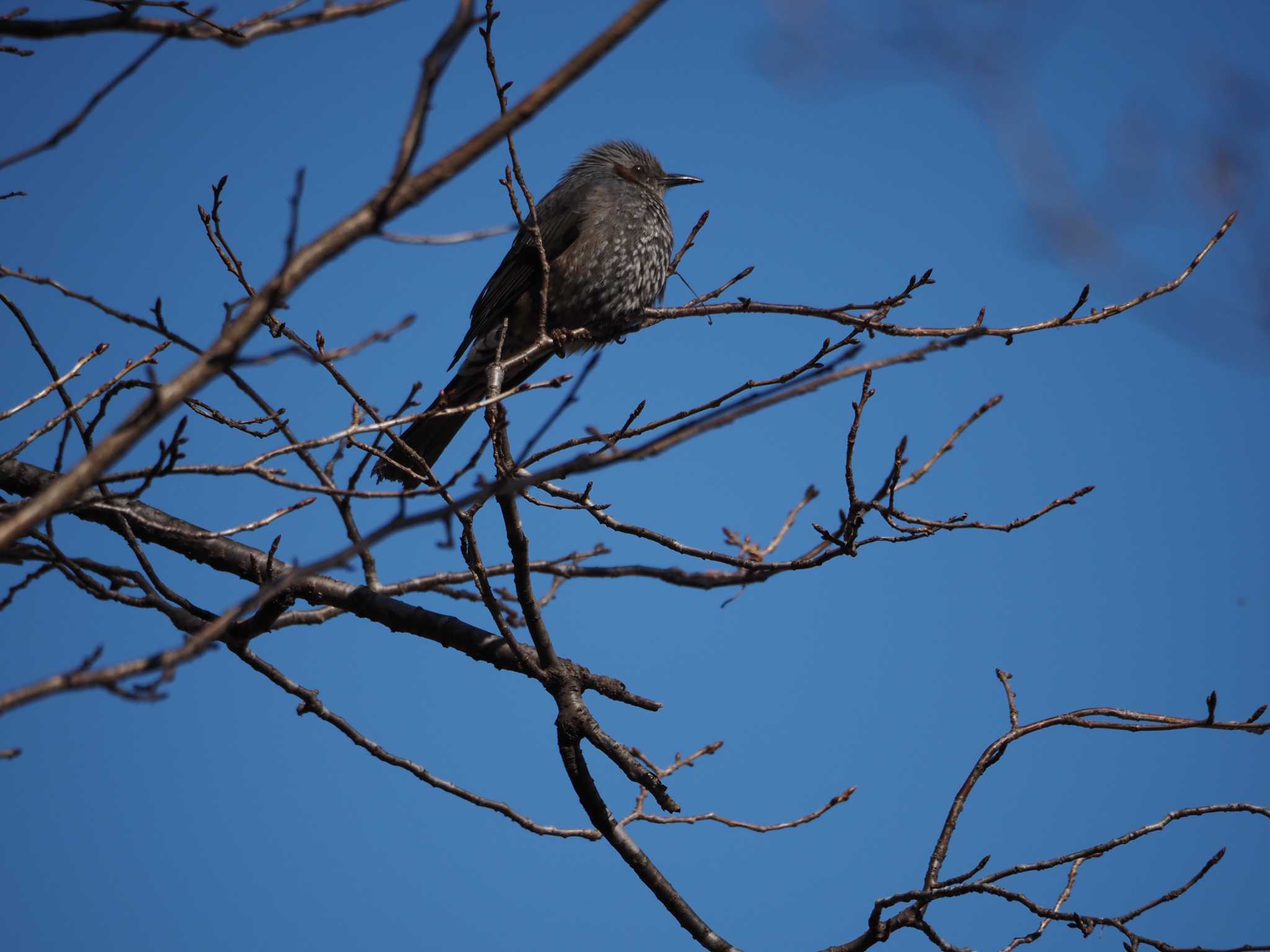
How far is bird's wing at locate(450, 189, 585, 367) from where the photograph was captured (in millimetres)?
5938

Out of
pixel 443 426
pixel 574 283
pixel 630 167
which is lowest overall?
pixel 443 426

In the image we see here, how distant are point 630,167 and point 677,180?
0.32 metres

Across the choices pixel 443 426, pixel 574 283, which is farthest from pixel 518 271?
pixel 443 426

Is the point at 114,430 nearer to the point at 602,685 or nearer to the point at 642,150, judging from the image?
the point at 602,685

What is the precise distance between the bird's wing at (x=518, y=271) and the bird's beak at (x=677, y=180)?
2.95 ft

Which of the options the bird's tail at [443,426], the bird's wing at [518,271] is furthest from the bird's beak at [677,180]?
the bird's tail at [443,426]

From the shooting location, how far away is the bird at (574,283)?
555cm

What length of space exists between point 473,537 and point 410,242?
1619 mm

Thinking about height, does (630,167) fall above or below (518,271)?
above

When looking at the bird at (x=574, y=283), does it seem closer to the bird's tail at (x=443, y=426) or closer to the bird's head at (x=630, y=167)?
the bird's tail at (x=443, y=426)

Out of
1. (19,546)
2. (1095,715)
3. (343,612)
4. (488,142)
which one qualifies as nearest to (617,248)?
(343,612)

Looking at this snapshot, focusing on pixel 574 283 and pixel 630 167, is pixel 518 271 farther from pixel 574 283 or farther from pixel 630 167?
pixel 630 167

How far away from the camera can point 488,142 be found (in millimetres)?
1516

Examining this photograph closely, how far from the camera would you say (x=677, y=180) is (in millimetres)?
7016
